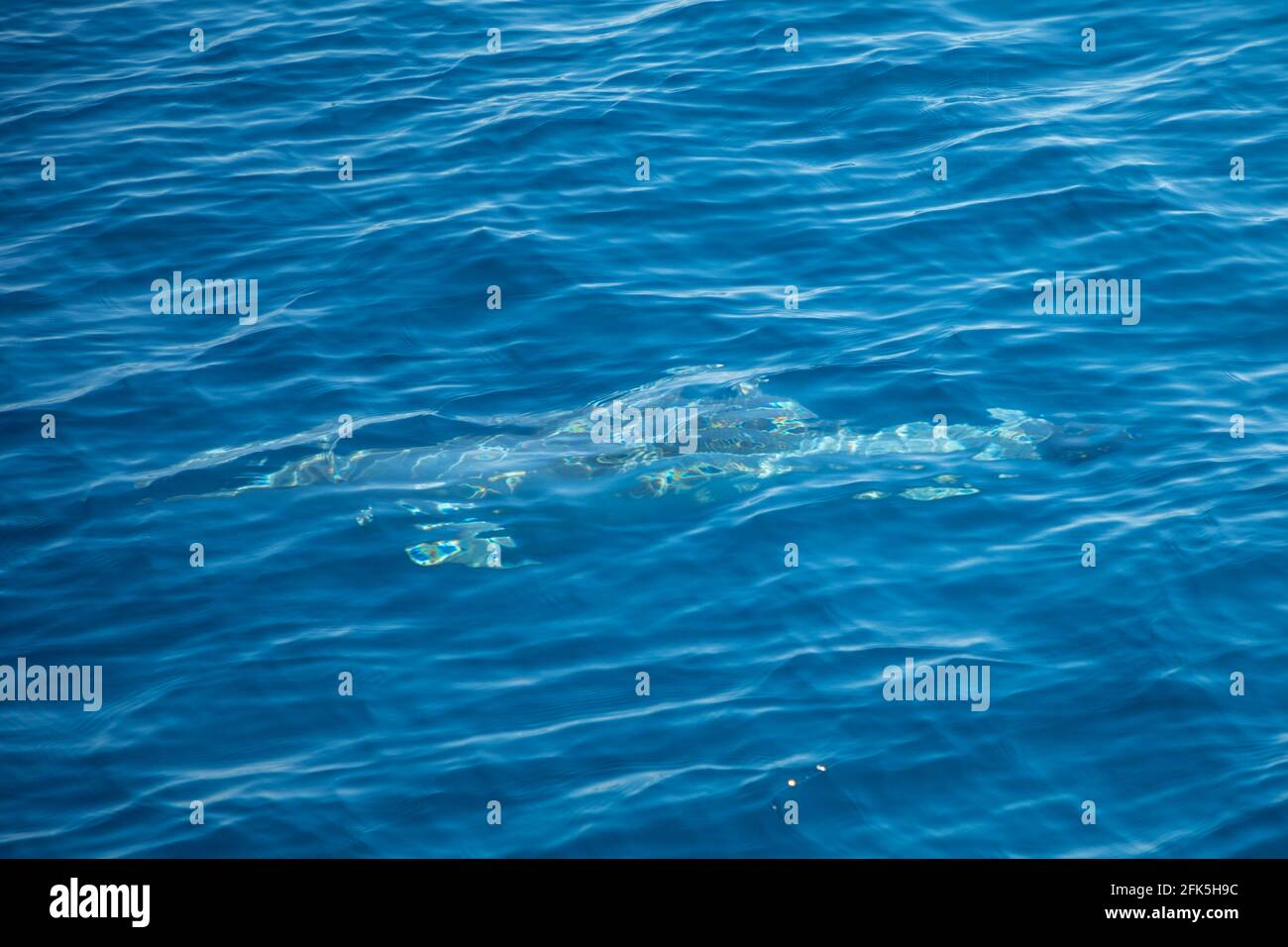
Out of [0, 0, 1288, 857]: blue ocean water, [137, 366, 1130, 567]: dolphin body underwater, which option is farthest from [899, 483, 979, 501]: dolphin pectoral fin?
[0, 0, 1288, 857]: blue ocean water

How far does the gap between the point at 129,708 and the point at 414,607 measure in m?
2.31

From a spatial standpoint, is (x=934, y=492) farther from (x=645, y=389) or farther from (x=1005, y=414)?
(x=645, y=389)

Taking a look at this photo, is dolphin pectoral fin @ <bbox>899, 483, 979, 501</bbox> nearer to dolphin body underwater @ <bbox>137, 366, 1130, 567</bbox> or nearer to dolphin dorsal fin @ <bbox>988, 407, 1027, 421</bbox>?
dolphin body underwater @ <bbox>137, 366, 1130, 567</bbox>

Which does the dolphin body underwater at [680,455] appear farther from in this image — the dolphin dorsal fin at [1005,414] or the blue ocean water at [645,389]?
the blue ocean water at [645,389]

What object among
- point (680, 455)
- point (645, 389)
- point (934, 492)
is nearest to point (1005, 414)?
point (934, 492)

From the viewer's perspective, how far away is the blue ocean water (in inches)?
394

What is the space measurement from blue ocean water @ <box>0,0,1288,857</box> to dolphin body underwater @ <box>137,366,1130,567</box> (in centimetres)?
13

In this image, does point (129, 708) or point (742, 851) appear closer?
point (742, 851)

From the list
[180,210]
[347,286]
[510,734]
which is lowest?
[510,734]

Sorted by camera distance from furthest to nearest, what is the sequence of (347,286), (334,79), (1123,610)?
(334,79) < (347,286) < (1123,610)

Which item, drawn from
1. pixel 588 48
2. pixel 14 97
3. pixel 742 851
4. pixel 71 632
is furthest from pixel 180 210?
pixel 742 851

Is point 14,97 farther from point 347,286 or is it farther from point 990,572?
point 990,572

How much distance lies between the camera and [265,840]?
31.3 ft

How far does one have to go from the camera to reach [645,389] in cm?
1452
